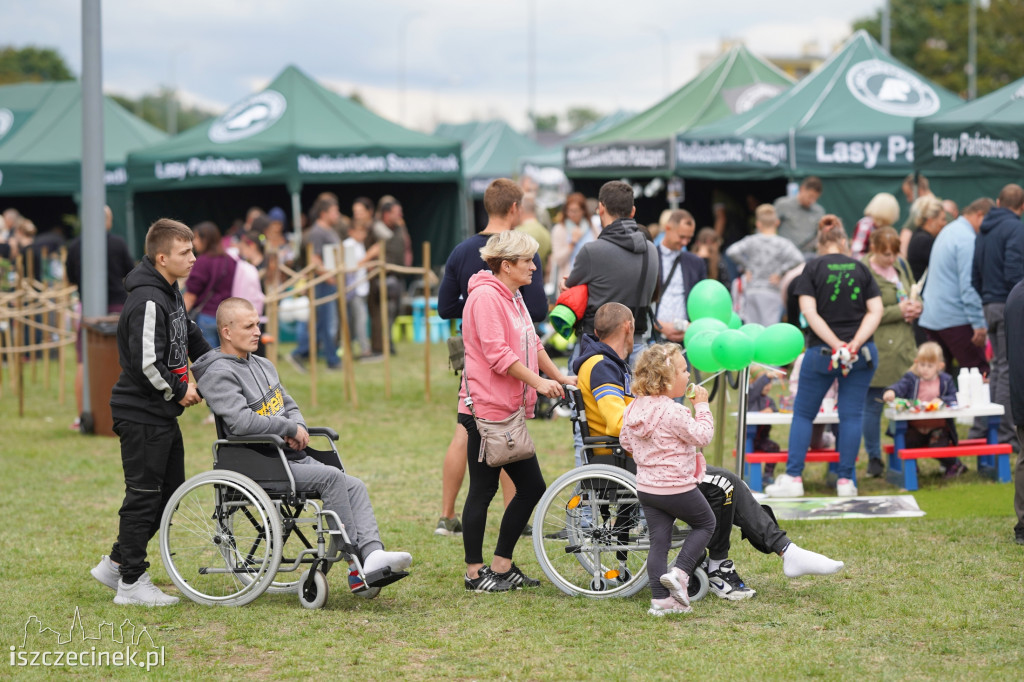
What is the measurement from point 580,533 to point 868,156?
33.8 ft

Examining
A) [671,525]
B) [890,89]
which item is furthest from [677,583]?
[890,89]

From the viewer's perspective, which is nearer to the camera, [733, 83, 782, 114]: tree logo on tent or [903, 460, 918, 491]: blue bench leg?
[903, 460, 918, 491]: blue bench leg

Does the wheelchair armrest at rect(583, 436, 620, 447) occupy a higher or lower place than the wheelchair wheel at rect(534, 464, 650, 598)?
higher

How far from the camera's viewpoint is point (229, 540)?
17.3 ft

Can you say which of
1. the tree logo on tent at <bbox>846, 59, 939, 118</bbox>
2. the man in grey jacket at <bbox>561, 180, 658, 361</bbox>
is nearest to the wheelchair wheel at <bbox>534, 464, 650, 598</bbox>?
the man in grey jacket at <bbox>561, 180, 658, 361</bbox>

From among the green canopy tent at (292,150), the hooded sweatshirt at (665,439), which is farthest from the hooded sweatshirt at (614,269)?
the green canopy tent at (292,150)

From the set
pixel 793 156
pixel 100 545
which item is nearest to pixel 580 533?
pixel 100 545

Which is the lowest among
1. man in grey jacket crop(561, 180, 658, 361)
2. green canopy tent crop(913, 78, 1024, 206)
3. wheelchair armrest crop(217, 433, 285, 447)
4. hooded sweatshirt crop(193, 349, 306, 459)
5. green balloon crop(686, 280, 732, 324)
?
wheelchair armrest crop(217, 433, 285, 447)

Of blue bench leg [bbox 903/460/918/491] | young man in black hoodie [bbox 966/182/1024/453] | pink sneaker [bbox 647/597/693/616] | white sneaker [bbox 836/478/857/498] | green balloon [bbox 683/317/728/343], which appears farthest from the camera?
young man in black hoodie [bbox 966/182/1024/453]

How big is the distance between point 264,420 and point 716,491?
201 cm

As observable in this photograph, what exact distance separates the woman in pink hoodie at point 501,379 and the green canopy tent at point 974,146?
7.48 metres

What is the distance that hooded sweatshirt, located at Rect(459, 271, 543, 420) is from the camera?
17.0ft

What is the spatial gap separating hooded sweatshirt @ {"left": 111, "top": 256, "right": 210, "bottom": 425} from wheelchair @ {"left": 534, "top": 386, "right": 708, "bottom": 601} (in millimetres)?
1744

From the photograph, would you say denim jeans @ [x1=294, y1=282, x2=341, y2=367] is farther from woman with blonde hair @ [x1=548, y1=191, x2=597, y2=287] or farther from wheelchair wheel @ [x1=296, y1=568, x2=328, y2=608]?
wheelchair wheel @ [x1=296, y1=568, x2=328, y2=608]
